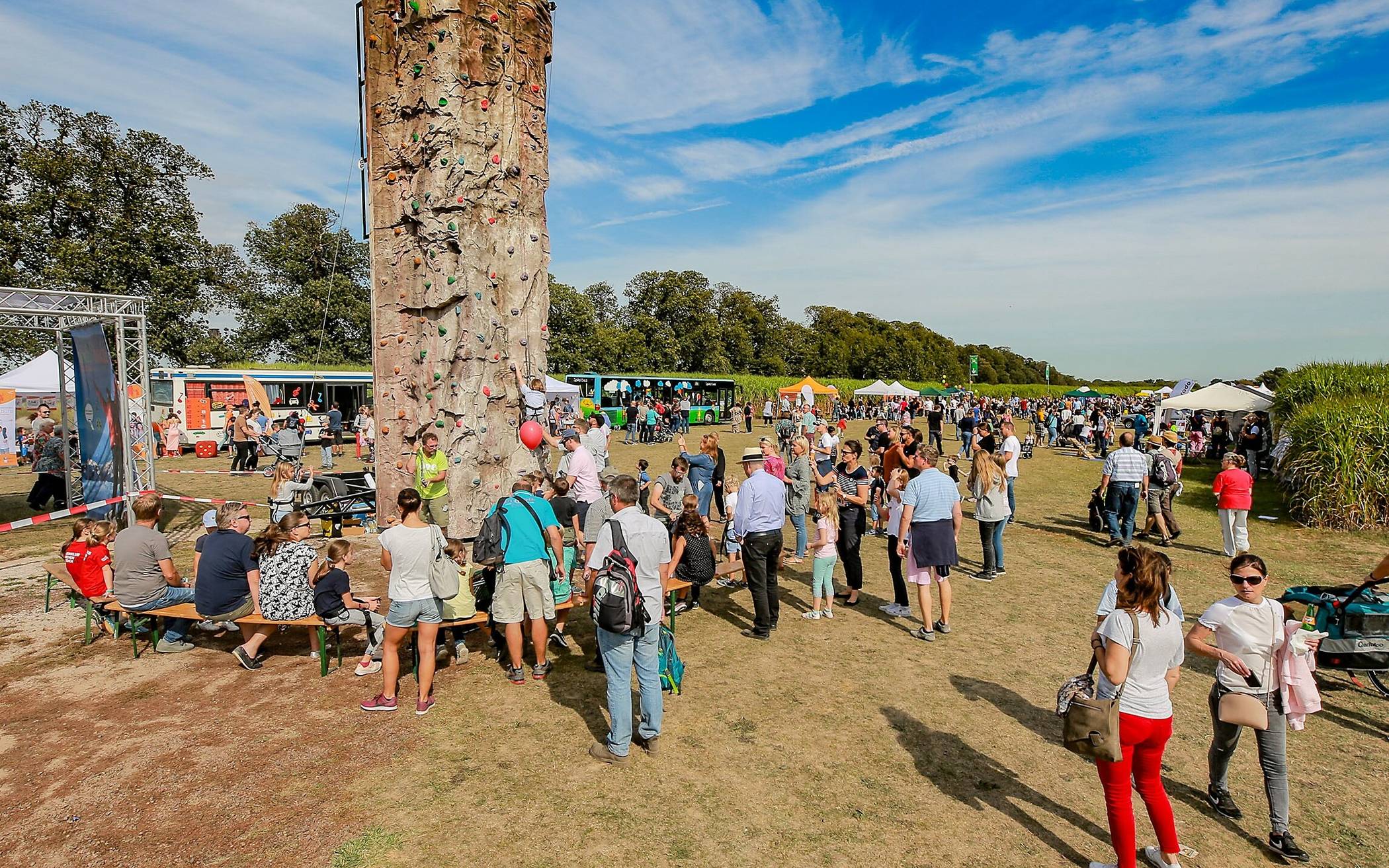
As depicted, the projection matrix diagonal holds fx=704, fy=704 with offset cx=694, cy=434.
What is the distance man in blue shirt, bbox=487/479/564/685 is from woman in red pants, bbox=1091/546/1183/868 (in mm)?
3805

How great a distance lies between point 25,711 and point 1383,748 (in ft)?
31.6

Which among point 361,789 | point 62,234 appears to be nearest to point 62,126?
point 62,234

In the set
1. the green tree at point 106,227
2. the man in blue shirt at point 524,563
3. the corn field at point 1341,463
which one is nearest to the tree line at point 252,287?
the green tree at point 106,227

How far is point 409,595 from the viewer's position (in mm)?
4980

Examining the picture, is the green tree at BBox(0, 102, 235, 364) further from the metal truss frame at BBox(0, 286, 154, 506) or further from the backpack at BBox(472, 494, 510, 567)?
→ the backpack at BBox(472, 494, 510, 567)

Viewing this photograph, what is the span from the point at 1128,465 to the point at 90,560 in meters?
12.3

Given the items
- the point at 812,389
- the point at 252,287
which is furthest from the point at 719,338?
the point at 252,287

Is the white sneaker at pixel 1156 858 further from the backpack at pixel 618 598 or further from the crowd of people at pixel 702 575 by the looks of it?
the backpack at pixel 618 598

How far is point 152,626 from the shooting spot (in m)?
6.54

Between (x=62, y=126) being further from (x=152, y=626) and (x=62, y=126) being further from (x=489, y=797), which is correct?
(x=489, y=797)

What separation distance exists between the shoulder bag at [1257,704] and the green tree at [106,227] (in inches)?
1379

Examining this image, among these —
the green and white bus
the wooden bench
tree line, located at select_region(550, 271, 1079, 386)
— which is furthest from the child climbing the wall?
tree line, located at select_region(550, 271, 1079, 386)

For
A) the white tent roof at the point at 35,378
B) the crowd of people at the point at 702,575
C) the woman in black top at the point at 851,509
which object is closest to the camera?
the crowd of people at the point at 702,575

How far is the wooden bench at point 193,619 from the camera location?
5.80 meters
